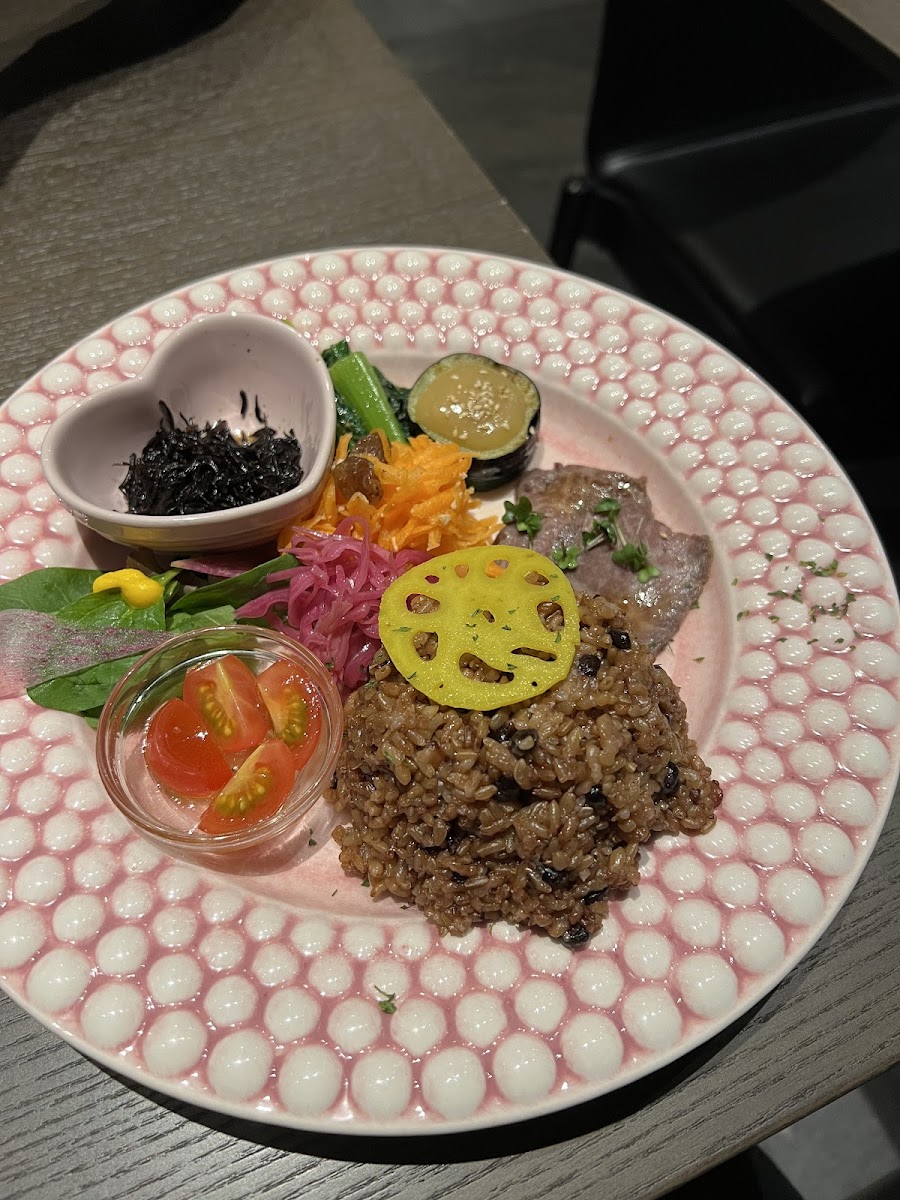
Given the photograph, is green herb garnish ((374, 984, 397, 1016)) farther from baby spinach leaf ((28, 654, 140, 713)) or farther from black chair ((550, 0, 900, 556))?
black chair ((550, 0, 900, 556))

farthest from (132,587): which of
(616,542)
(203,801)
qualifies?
(616,542)

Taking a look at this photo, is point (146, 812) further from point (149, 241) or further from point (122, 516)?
point (149, 241)

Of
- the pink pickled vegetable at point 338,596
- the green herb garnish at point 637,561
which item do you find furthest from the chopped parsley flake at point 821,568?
the pink pickled vegetable at point 338,596

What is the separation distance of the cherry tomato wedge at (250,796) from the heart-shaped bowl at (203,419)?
767mm

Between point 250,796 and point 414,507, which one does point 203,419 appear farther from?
point 250,796

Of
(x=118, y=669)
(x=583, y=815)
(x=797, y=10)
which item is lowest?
(x=118, y=669)

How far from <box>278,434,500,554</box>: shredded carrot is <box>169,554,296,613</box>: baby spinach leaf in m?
0.11

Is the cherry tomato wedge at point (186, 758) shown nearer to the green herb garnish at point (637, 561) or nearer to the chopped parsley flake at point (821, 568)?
the green herb garnish at point (637, 561)

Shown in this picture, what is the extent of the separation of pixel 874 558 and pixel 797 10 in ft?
8.74

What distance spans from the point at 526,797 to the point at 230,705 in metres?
0.88

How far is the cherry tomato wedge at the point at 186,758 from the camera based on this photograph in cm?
229

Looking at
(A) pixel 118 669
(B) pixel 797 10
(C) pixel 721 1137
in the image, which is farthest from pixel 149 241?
(C) pixel 721 1137

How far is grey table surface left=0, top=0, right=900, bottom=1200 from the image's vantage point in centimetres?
192

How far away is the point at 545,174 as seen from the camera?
22.9 feet
